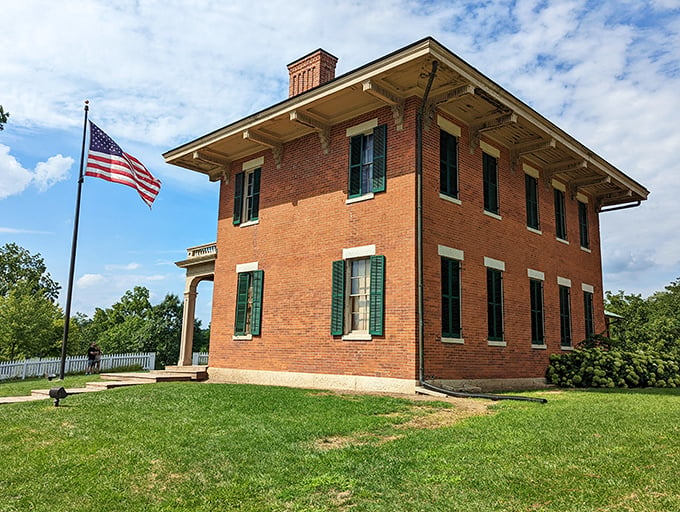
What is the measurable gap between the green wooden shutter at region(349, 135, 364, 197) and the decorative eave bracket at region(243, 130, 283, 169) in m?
2.74

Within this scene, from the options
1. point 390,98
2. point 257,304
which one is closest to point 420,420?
point 390,98

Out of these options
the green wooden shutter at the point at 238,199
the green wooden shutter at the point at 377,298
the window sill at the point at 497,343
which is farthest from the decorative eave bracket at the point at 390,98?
the green wooden shutter at the point at 238,199

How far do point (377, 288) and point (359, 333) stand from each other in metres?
1.17

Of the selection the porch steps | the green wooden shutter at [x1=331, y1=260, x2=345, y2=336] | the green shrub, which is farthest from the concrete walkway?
the green shrub

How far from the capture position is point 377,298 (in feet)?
41.1

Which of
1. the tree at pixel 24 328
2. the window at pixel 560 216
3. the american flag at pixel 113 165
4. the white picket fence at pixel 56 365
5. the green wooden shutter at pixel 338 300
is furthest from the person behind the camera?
the tree at pixel 24 328

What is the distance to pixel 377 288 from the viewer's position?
1258 cm

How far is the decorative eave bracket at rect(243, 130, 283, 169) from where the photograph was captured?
1530cm

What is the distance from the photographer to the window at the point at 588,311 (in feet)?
61.9

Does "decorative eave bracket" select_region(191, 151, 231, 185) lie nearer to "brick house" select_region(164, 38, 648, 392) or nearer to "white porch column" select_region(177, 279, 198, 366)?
"brick house" select_region(164, 38, 648, 392)

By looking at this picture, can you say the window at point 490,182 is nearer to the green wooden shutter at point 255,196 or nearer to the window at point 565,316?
the window at point 565,316

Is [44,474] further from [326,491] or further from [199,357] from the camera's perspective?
[199,357]

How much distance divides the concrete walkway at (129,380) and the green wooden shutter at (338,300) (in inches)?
217

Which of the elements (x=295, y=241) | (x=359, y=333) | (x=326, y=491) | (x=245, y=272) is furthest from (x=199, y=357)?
(x=326, y=491)
